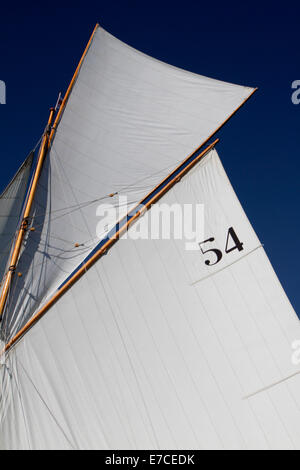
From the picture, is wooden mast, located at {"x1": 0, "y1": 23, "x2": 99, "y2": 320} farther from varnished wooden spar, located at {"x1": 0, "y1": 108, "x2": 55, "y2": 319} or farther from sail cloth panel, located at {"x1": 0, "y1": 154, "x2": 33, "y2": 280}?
sail cloth panel, located at {"x1": 0, "y1": 154, "x2": 33, "y2": 280}

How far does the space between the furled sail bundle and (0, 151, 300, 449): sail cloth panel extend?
3cm

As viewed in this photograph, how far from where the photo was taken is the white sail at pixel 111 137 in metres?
15.2

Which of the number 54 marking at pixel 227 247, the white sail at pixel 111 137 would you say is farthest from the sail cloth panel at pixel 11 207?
the number 54 marking at pixel 227 247

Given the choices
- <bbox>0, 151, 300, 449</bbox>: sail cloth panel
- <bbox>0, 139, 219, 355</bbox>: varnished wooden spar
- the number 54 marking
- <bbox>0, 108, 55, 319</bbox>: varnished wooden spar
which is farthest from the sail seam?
<bbox>0, 108, 55, 319</bbox>: varnished wooden spar

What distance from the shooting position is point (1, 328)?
45.0ft

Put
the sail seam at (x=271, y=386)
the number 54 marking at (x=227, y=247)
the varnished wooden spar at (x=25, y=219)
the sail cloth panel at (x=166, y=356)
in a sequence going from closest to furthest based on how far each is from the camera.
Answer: the sail seam at (x=271, y=386), the sail cloth panel at (x=166, y=356), the number 54 marking at (x=227, y=247), the varnished wooden spar at (x=25, y=219)

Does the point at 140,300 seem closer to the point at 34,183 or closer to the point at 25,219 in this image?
the point at 25,219

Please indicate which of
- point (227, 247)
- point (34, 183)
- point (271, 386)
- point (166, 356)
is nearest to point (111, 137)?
point (34, 183)

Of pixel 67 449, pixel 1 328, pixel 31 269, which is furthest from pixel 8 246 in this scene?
pixel 67 449

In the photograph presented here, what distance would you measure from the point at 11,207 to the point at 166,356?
6571 millimetres

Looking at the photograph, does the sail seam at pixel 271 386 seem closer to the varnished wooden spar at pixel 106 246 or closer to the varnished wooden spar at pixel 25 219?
the varnished wooden spar at pixel 106 246

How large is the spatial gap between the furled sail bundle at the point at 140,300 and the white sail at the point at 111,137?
4 cm

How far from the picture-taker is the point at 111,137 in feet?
52.7

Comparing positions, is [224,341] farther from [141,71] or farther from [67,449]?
[141,71]
